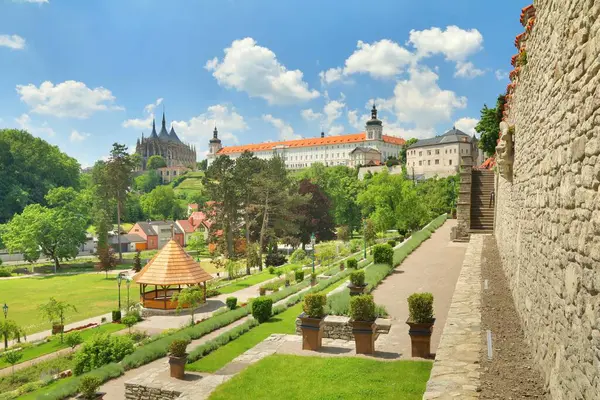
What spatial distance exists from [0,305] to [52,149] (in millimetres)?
58413

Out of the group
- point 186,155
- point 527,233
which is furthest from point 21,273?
point 186,155

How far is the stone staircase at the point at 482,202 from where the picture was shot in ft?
82.4

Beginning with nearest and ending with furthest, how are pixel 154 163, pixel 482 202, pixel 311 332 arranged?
pixel 311 332 < pixel 482 202 < pixel 154 163

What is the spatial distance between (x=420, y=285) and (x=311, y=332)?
20.6ft

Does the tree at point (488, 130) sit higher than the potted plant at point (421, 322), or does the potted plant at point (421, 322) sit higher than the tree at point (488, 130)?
the tree at point (488, 130)

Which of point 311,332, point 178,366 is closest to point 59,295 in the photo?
point 178,366

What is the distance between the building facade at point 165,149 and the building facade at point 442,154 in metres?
98.4

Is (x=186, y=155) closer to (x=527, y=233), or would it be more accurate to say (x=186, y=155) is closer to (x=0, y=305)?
(x=0, y=305)

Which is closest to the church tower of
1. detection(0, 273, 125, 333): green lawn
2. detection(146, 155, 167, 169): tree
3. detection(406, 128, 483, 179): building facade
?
detection(406, 128, 483, 179): building facade

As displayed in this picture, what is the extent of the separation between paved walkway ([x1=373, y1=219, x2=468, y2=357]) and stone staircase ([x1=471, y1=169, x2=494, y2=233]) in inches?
56.0

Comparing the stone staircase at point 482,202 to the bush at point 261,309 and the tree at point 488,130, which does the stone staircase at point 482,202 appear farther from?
the bush at point 261,309

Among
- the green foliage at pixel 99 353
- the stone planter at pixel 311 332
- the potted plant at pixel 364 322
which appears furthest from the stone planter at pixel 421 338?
the green foliage at pixel 99 353

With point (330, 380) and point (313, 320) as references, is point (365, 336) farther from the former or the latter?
point (330, 380)

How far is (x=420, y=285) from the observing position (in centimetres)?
1664
